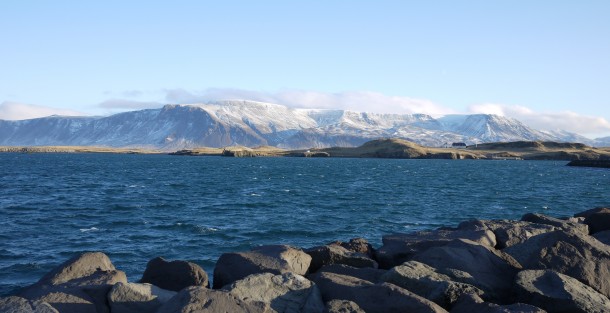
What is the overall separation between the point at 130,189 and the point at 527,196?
134 feet

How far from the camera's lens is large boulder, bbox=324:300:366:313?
11148 mm

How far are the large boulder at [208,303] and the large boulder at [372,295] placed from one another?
2194mm

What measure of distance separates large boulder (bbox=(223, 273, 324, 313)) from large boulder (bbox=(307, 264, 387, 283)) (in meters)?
1.44

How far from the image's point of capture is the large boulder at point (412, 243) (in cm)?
1743

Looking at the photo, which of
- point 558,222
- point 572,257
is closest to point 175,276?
point 572,257

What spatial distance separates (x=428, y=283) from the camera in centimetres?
1310

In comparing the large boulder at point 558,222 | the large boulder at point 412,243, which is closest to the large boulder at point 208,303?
the large boulder at point 412,243

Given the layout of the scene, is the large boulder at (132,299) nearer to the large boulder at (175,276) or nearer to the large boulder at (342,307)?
the large boulder at (175,276)

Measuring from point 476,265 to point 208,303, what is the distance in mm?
7176

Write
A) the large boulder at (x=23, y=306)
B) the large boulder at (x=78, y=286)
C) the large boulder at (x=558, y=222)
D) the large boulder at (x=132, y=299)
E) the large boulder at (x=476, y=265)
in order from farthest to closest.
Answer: the large boulder at (x=558, y=222), the large boulder at (x=476, y=265), the large boulder at (x=132, y=299), the large boulder at (x=78, y=286), the large boulder at (x=23, y=306)

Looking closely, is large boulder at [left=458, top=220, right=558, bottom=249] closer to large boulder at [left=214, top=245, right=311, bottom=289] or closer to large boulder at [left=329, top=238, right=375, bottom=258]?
large boulder at [left=329, top=238, right=375, bottom=258]

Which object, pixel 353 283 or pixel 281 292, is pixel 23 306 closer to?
pixel 281 292

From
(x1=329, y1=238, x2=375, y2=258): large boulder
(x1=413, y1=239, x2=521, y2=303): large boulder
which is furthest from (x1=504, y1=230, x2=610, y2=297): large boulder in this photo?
(x1=329, y1=238, x2=375, y2=258): large boulder

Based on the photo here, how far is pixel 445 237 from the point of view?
1902 centimetres
